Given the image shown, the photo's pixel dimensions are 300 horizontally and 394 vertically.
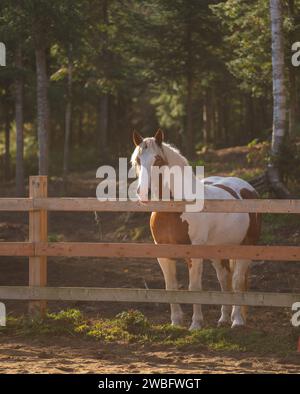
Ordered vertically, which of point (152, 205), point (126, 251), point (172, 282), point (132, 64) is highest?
point (132, 64)

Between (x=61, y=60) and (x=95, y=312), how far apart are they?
16.7m

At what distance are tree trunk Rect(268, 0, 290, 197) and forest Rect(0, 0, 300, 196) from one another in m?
0.20

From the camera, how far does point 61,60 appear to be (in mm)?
25125

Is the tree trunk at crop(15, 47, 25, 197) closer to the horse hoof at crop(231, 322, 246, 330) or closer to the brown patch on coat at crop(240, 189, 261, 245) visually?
the brown patch on coat at crop(240, 189, 261, 245)

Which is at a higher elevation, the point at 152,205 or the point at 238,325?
the point at 152,205

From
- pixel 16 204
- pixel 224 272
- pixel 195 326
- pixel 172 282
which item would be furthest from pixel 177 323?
pixel 16 204

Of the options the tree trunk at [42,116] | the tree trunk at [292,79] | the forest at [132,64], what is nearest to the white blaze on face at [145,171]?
the forest at [132,64]

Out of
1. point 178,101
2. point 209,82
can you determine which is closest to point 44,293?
point 209,82

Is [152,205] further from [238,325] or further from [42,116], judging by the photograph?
[42,116]

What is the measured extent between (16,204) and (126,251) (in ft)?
4.58

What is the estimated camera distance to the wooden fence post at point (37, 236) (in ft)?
28.8

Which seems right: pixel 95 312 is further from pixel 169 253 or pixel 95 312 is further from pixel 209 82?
pixel 209 82

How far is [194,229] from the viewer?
8.77 m

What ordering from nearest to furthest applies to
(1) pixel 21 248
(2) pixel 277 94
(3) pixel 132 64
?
(1) pixel 21 248
(2) pixel 277 94
(3) pixel 132 64
